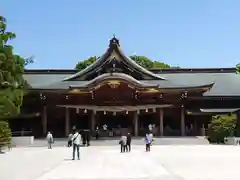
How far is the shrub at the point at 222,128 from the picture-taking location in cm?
3361

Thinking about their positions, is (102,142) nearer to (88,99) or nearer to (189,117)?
(88,99)

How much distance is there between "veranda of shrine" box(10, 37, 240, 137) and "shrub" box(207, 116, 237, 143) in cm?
568

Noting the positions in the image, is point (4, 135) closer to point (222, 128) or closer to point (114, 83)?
point (114, 83)

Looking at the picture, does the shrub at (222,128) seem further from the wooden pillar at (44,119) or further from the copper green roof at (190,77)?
the wooden pillar at (44,119)

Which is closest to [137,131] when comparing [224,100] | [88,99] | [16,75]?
[88,99]

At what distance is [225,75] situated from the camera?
4884 centimetres

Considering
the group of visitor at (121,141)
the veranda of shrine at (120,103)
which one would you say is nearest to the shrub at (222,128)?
the veranda of shrine at (120,103)

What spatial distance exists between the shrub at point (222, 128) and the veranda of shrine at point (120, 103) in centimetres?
568

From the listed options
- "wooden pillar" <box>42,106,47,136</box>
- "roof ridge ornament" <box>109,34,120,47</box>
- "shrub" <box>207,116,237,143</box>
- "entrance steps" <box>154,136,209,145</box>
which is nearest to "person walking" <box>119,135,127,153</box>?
"entrance steps" <box>154,136,209,145</box>

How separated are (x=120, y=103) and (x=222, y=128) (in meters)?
10.7

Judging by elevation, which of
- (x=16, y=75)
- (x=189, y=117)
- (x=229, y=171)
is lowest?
(x=229, y=171)

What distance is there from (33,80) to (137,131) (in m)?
14.3

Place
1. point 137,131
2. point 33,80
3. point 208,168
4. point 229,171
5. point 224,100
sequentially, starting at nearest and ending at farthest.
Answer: point 229,171 < point 208,168 < point 137,131 < point 224,100 < point 33,80

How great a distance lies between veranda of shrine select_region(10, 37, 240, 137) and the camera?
39688 millimetres
